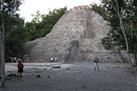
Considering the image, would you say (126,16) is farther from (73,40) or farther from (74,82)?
(73,40)

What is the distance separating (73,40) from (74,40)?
253 mm

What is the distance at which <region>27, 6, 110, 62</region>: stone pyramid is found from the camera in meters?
78.3

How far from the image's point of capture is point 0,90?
18.5m

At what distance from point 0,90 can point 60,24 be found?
8106 cm

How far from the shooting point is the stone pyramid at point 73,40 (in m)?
78.3

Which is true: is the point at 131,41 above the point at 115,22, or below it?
below

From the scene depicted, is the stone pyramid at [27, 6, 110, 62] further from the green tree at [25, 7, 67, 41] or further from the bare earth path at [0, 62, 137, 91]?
the bare earth path at [0, 62, 137, 91]

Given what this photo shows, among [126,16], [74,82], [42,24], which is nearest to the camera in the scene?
[126,16]

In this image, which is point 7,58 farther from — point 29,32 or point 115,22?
point 115,22

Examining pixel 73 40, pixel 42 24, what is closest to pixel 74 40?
pixel 73 40

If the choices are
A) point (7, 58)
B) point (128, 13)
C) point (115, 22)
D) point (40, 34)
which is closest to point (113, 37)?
point (115, 22)

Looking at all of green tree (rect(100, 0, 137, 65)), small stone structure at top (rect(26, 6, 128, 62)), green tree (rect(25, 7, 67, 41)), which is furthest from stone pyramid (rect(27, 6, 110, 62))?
green tree (rect(100, 0, 137, 65))

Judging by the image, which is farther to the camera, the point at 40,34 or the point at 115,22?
the point at 40,34

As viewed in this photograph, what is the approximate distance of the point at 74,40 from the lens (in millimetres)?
83875
